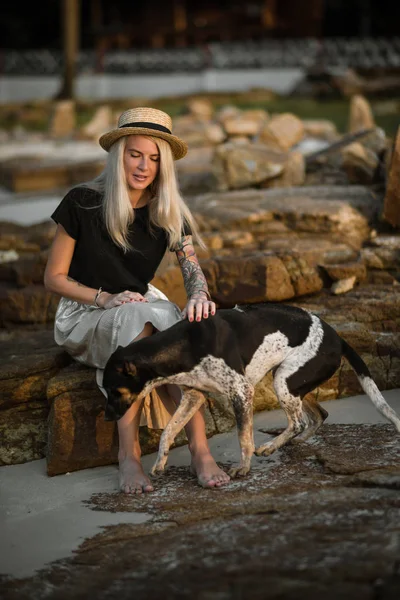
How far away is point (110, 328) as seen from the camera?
447 cm

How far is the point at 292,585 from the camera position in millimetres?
3107

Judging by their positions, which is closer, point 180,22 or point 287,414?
point 287,414

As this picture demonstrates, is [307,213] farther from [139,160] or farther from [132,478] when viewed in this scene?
[132,478]

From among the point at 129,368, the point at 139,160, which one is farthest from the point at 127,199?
the point at 129,368

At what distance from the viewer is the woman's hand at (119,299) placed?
4473mm

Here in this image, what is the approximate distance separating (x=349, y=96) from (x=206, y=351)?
16245mm

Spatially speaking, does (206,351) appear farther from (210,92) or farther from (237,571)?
(210,92)

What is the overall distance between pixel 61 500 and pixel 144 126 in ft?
5.81

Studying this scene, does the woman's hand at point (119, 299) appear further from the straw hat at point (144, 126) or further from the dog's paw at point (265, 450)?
the dog's paw at point (265, 450)

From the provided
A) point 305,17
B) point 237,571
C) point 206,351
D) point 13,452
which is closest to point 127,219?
point 206,351

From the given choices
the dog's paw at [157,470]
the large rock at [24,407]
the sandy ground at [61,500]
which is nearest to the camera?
the sandy ground at [61,500]

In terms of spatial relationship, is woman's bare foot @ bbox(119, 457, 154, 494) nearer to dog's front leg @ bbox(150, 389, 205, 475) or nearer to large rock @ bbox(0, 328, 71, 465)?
dog's front leg @ bbox(150, 389, 205, 475)

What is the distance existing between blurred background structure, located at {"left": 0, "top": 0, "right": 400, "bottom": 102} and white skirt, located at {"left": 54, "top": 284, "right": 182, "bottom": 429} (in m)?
17.4

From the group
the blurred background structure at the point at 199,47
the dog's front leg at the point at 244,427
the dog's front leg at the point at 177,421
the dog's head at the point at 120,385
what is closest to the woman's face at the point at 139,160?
the dog's head at the point at 120,385
